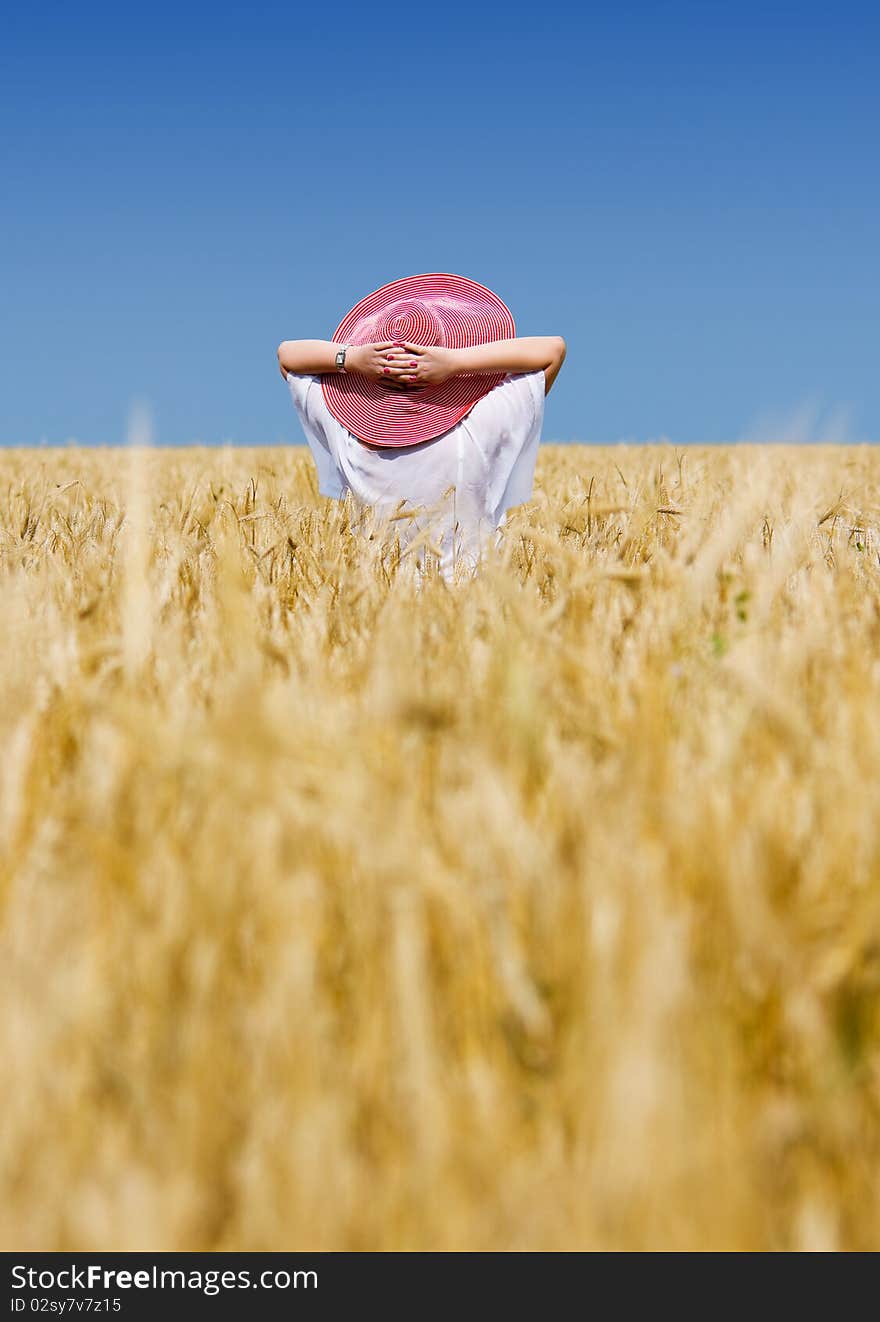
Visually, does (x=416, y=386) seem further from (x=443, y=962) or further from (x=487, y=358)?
(x=443, y=962)

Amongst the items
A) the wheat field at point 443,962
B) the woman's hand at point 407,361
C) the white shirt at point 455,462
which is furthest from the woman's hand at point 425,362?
the wheat field at point 443,962

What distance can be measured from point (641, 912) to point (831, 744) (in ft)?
1.45

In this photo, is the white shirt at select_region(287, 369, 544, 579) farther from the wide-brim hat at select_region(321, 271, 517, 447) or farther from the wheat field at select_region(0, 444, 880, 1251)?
the wheat field at select_region(0, 444, 880, 1251)

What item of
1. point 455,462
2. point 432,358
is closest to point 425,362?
point 432,358

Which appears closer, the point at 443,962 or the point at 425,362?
the point at 443,962

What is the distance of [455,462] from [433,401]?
15 cm

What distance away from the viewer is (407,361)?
2.44 meters

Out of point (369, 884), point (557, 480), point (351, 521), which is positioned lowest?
point (369, 884)

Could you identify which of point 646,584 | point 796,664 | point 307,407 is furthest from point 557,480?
point 796,664

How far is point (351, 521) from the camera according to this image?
241 cm

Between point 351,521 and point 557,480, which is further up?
point 557,480

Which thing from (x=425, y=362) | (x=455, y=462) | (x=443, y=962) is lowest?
(x=443, y=962)

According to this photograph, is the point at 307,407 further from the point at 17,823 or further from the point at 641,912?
the point at 641,912

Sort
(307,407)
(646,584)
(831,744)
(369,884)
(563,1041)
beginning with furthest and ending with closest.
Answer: (307,407) → (646,584) → (831,744) → (369,884) → (563,1041)
